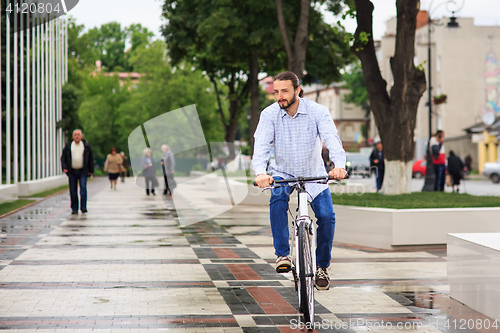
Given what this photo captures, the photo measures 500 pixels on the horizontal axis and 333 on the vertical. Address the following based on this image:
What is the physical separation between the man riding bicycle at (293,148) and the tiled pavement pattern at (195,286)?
636mm

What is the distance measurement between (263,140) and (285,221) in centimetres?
70

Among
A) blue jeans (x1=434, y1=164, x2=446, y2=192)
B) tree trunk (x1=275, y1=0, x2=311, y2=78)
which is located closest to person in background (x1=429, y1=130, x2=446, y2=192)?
blue jeans (x1=434, y1=164, x2=446, y2=192)

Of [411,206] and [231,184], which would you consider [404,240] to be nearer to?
[411,206]

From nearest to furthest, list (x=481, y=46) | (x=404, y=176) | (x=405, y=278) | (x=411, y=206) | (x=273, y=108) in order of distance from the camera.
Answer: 1. (x=273, y=108)
2. (x=405, y=278)
3. (x=411, y=206)
4. (x=404, y=176)
5. (x=481, y=46)

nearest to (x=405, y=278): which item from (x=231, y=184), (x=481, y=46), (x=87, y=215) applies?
(x=87, y=215)

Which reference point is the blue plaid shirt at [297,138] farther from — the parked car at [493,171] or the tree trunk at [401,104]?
the parked car at [493,171]

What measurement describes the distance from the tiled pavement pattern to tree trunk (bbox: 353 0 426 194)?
10.6ft

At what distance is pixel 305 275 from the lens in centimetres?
544

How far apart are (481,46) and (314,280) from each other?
66.1 meters

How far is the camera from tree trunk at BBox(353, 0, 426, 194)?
14.2 meters

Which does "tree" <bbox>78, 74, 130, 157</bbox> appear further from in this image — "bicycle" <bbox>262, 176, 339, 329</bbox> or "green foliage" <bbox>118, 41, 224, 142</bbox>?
"bicycle" <bbox>262, 176, 339, 329</bbox>

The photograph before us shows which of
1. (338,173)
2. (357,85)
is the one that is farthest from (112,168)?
(357,85)

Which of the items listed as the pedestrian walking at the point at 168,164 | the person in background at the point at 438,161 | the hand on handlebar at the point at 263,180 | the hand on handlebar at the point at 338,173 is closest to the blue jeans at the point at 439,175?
the person in background at the point at 438,161

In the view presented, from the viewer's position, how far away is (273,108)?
233 inches
